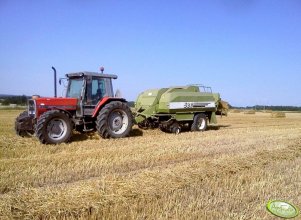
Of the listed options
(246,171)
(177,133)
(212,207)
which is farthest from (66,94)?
(212,207)

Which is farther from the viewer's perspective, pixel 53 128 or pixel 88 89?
pixel 88 89

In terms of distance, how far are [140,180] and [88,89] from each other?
546 cm

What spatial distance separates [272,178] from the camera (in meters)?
5.92

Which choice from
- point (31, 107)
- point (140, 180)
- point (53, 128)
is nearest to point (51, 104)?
point (31, 107)

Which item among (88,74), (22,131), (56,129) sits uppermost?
(88,74)

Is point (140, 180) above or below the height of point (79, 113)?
below

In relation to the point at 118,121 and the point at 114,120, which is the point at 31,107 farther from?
the point at 118,121

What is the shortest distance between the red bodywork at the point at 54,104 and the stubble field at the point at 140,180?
81 centimetres

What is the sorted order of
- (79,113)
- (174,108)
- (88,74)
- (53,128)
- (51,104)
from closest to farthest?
1. (53,128)
2. (51,104)
3. (79,113)
4. (88,74)
5. (174,108)

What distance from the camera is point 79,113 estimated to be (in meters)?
10.0

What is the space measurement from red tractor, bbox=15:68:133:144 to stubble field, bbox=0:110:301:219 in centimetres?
50

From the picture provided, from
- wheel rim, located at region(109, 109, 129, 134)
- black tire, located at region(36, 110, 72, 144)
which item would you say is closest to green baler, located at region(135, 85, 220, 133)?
wheel rim, located at region(109, 109, 129, 134)

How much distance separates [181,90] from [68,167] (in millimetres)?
7076

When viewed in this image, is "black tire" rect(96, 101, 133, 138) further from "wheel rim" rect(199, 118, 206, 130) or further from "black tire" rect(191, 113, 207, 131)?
"wheel rim" rect(199, 118, 206, 130)
